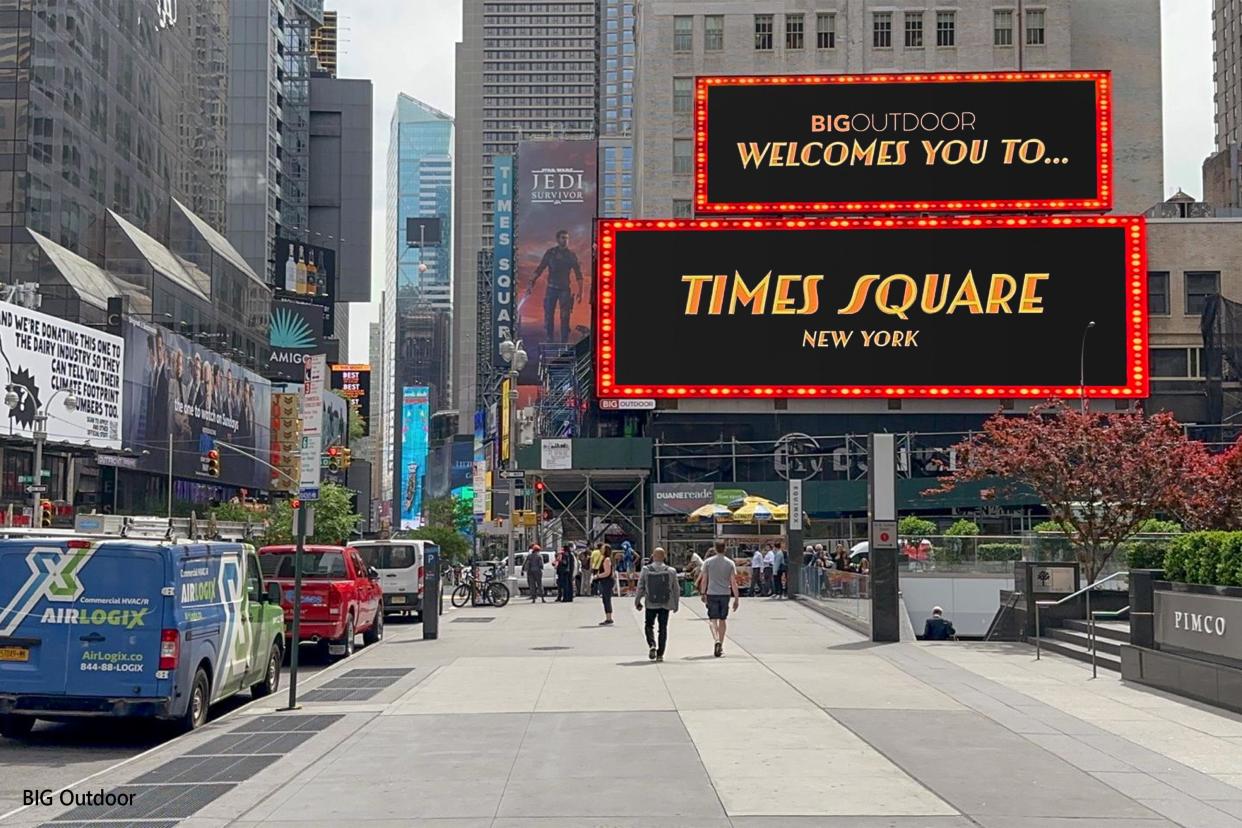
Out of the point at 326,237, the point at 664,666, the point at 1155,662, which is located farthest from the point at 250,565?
the point at 326,237

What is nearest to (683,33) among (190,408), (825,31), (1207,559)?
(825,31)

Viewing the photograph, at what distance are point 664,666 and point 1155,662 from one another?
6.61 metres

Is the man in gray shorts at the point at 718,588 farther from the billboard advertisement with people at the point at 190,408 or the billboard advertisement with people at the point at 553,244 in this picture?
the billboard advertisement with people at the point at 553,244

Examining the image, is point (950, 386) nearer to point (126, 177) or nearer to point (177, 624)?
point (177, 624)

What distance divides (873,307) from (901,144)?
5.65 meters

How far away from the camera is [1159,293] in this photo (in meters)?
65.2

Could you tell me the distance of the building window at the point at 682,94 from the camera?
80.6 meters

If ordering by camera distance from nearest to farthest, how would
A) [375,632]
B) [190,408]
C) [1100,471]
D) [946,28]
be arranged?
[1100,471]
[375,632]
[190,408]
[946,28]

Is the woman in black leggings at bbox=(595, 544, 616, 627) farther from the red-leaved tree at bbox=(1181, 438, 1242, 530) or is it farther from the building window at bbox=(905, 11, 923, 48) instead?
the building window at bbox=(905, 11, 923, 48)

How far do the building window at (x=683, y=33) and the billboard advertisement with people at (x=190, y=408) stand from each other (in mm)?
30157

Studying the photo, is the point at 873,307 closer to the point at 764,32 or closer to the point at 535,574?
the point at 535,574

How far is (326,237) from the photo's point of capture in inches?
5458

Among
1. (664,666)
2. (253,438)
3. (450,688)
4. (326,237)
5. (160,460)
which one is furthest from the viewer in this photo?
(326,237)

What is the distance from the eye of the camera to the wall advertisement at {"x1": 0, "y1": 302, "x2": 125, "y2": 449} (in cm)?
5216
